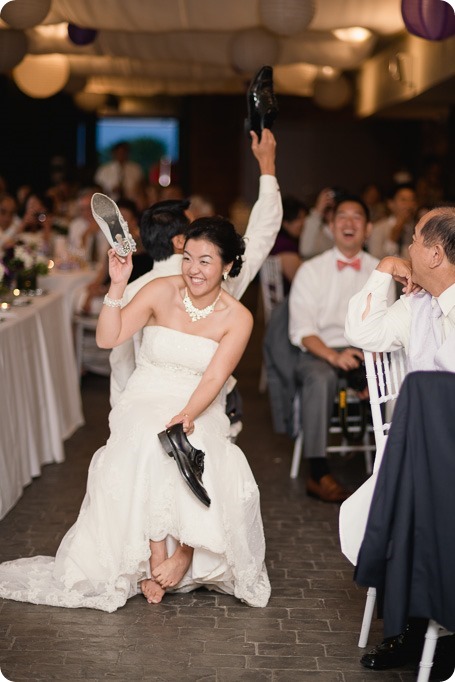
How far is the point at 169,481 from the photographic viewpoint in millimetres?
3369

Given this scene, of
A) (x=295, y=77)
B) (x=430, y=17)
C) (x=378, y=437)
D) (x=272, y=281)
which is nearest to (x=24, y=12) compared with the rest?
(x=272, y=281)

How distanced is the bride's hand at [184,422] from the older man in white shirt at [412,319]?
65 cm

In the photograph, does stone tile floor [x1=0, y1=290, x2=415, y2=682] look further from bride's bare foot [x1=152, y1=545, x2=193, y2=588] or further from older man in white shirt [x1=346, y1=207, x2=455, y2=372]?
older man in white shirt [x1=346, y1=207, x2=455, y2=372]

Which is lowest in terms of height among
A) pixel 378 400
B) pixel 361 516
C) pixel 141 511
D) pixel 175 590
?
pixel 175 590

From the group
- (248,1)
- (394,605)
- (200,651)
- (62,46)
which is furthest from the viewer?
(62,46)

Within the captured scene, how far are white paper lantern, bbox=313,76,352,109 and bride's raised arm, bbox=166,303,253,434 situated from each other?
29.4ft

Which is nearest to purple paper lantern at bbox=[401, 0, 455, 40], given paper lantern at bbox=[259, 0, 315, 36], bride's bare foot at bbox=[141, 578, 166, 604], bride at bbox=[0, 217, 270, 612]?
paper lantern at bbox=[259, 0, 315, 36]

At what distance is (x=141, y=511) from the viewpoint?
3365mm

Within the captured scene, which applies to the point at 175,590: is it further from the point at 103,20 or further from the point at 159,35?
the point at 159,35

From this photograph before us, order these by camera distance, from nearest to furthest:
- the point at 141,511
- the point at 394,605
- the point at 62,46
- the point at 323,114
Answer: the point at 394,605
the point at 141,511
the point at 62,46
the point at 323,114

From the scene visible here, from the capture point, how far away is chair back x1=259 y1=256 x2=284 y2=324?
6695 millimetres

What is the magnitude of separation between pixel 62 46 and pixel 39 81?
47 centimetres

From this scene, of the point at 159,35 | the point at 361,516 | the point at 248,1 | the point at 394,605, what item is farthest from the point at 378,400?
the point at 159,35

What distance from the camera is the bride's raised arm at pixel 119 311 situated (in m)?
3.31
